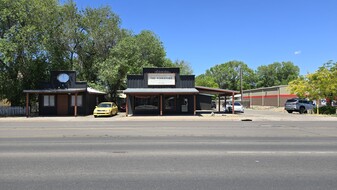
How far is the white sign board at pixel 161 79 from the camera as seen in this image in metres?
36.8

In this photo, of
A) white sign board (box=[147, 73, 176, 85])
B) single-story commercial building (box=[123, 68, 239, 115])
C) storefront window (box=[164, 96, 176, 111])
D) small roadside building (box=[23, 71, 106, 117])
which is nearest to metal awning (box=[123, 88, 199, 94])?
single-story commercial building (box=[123, 68, 239, 115])

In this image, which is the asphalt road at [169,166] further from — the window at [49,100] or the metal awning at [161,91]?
the window at [49,100]

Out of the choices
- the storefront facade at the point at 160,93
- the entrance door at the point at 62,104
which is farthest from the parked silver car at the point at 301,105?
the entrance door at the point at 62,104

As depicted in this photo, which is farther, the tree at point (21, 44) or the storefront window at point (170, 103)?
the storefront window at point (170, 103)

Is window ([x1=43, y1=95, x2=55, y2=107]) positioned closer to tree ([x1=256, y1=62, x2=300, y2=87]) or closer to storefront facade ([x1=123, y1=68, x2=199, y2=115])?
storefront facade ([x1=123, y1=68, x2=199, y2=115])

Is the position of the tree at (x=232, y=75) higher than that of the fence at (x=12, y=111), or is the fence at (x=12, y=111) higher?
the tree at (x=232, y=75)

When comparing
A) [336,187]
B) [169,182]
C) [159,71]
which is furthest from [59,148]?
[159,71]

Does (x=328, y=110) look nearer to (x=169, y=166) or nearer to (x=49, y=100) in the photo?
(x=49, y=100)

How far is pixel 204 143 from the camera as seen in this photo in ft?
40.7

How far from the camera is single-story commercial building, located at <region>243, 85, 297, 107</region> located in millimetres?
62000

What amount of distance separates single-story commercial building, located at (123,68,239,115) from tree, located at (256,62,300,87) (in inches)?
3651

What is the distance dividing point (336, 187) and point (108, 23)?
150 ft

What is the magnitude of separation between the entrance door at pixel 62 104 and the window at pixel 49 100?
2.03ft

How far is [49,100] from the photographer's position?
3750cm
